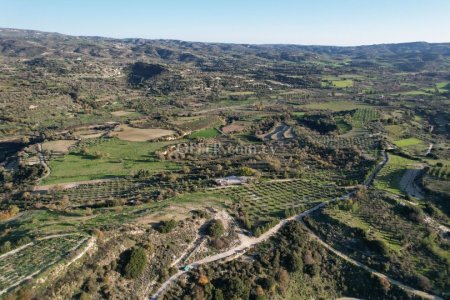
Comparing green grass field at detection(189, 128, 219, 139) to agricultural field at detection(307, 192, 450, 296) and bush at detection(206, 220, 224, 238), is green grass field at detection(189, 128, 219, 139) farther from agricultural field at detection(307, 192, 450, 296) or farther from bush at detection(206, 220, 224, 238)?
bush at detection(206, 220, 224, 238)

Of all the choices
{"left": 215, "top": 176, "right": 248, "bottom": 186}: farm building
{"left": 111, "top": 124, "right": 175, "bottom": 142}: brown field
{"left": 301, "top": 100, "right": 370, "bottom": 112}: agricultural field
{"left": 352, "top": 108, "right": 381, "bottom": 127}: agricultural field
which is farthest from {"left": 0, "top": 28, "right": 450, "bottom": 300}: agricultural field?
{"left": 301, "top": 100, "right": 370, "bottom": 112}: agricultural field

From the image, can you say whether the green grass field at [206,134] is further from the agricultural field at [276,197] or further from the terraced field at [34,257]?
the terraced field at [34,257]

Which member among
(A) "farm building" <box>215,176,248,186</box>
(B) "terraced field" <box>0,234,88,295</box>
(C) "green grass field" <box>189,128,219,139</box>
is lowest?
(C) "green grass field" <box>189,128,219,139</box>

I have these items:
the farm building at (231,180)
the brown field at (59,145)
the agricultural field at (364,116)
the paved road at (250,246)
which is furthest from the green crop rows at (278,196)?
the agricultural field at (364,116)

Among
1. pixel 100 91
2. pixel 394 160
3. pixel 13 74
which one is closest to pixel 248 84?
pixel 100 91

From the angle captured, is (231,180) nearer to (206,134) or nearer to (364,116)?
(206,134)

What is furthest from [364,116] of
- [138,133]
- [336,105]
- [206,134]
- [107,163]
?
[107,163]

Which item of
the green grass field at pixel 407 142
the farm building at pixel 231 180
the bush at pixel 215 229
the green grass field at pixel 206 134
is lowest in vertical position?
the green grass field at pixel 206 134
